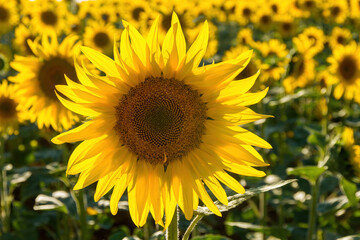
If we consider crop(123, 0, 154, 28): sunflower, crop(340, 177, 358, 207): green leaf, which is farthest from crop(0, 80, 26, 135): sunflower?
crop(123, 0, 154, 28): sunflower

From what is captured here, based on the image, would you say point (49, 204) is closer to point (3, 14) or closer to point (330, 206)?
point (330, 206)

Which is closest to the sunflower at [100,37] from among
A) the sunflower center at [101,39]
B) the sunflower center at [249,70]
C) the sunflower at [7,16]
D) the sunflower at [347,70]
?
the sunflower center at [101,39]

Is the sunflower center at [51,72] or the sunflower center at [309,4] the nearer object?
the sunflower center at [51,72]

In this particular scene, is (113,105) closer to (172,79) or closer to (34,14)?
(172,79)

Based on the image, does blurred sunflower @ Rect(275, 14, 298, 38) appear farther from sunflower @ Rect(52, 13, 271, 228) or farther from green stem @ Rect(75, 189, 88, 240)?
sunflower @ Rect(52, 13, 271, 228)

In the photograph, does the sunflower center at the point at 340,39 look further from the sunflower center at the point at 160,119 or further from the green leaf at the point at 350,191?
the sunflower center at the point at 160,119

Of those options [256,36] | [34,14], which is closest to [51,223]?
[34,14]
